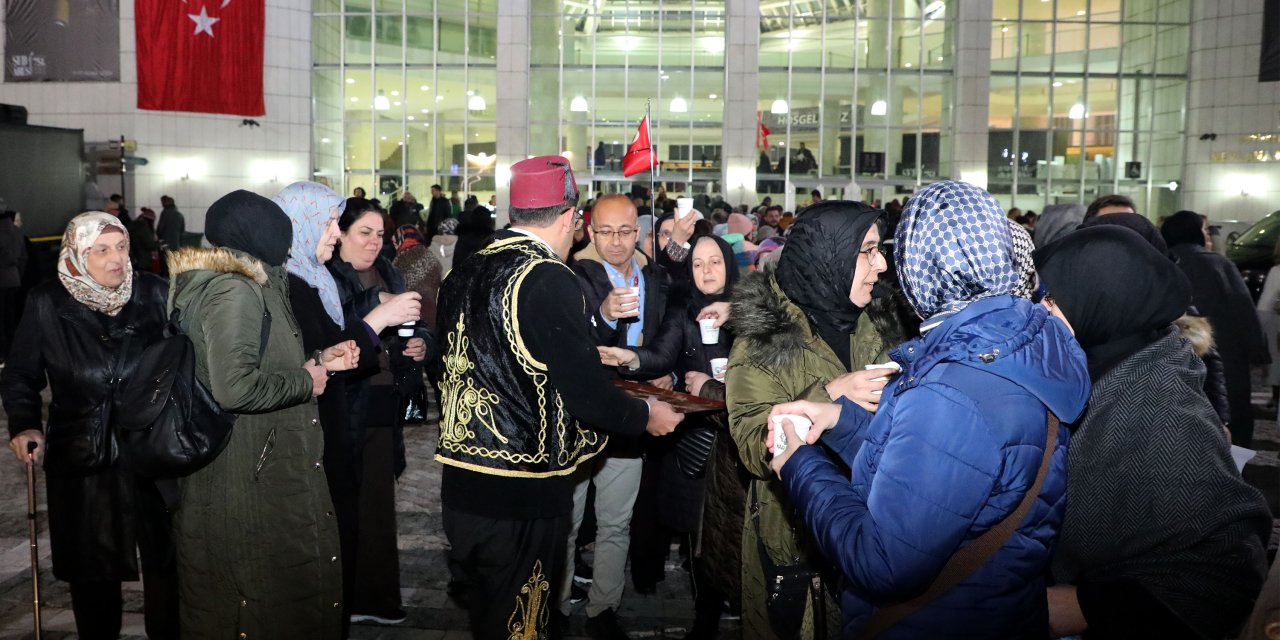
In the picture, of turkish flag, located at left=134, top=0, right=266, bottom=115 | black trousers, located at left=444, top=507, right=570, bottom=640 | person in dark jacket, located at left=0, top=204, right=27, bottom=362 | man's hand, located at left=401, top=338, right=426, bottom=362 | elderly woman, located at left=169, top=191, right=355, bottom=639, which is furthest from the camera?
turkish flag, located at left=134, top=0, right=266, bottom=115

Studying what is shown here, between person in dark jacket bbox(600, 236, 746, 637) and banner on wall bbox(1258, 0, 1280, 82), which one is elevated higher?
banner on wall bbox(1258, 0, 1280, 82)

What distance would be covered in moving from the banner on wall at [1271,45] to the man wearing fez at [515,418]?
55.2 ft

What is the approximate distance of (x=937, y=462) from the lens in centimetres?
186

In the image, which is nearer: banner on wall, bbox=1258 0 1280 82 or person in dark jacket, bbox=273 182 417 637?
person in dark jacket, bbox=273 182 417 637

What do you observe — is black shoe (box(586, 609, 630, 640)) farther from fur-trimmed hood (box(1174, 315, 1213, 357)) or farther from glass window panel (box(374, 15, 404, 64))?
glass window panel (box(374, 15, 404, 64))

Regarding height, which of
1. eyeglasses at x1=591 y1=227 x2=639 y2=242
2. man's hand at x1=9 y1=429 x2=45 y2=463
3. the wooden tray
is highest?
eyeglasses at x1=591 y1=227 x2=639 y2=242

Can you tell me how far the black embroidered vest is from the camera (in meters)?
3.37

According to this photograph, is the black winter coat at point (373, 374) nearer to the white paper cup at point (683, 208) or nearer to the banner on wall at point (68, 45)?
the white paper cup at point (683, 208)

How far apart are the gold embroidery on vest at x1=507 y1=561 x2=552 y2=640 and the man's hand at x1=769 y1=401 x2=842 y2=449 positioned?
143 cm

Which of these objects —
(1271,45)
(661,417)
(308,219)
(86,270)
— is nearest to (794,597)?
Result: (661,417)

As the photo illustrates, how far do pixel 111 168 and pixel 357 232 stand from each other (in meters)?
22.7

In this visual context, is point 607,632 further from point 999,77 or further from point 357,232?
point 999,77

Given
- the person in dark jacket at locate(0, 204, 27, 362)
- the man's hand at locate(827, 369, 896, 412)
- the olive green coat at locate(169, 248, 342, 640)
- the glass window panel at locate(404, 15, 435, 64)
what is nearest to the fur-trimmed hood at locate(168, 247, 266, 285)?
the olive green coat at locate(169, 248, 342, 640)

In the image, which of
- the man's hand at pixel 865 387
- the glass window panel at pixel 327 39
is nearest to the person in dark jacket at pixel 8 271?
the man's hand at pixel 865 387
